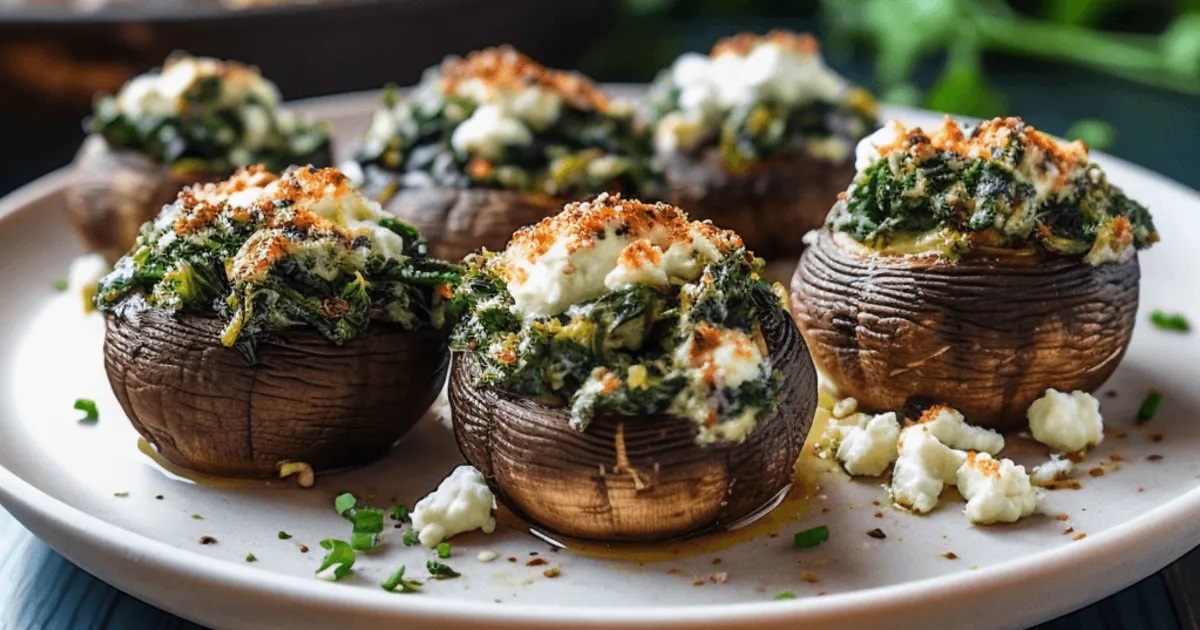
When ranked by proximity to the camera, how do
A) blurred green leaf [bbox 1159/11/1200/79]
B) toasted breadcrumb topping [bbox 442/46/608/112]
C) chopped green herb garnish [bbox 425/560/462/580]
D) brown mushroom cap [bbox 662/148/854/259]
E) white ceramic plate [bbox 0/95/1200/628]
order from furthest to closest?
1. blurred green leaf [bbox 1159/11/1200/79]
2. brown mushroom cap [bbox 662/148/854/259]
3. toasted breadcrumb topping [bbox 442/46/608/112]
4. chopped green herb garnish [bbox 425/560/462/580]
5. white ceramic plate [bbox 0/95/1200/628]

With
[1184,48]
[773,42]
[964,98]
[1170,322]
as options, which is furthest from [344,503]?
[1184,48]

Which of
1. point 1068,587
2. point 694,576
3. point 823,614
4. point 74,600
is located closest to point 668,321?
point 694,576

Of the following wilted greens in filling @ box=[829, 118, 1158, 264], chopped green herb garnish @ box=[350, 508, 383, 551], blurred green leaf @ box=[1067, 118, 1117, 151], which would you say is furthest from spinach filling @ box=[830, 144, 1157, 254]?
blurred green leaf @ box=[1067, 118, 1117, 151]

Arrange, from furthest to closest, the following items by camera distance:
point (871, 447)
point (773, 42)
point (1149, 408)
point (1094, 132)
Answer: point (1094, 132) → point (773, 42) → point (1149, 408) → point (871, 447)

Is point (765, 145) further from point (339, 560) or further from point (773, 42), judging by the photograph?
point (339, 560)

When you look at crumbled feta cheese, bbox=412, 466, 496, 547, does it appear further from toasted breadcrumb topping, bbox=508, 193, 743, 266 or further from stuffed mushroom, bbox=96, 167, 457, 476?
toasted breadcrumb topping, bbox=508, 193, 743, 266

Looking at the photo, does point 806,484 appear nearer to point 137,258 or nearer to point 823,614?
point 823,614

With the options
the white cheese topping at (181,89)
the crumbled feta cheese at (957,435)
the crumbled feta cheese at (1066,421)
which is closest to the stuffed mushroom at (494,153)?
the white cheese topping at (181,89)
